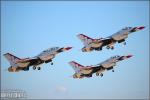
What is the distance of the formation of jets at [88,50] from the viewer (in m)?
108

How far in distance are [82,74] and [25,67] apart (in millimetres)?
21594

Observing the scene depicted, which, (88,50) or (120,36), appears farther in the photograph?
(88,50)

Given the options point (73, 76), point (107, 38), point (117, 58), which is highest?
point (107, 38)

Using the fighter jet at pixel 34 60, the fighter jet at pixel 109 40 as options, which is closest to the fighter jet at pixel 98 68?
the fighter jet at pixel 109 40

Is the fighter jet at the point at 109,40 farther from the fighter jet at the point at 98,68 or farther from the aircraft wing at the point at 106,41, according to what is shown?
the fighter jet at the point at 98,68

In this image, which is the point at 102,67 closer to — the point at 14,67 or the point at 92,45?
the point at 92,45

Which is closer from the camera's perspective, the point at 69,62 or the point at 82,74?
the point at 82,74

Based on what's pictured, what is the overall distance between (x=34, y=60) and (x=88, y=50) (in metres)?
20.4

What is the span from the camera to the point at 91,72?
111m

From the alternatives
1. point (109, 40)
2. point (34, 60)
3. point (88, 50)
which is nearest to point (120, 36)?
point (109, 40)

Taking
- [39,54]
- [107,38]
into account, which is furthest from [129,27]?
[39,54]

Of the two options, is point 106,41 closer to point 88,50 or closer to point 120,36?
point 120,36

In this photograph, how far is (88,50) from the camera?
363ft

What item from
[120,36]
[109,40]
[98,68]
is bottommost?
[98,68]
